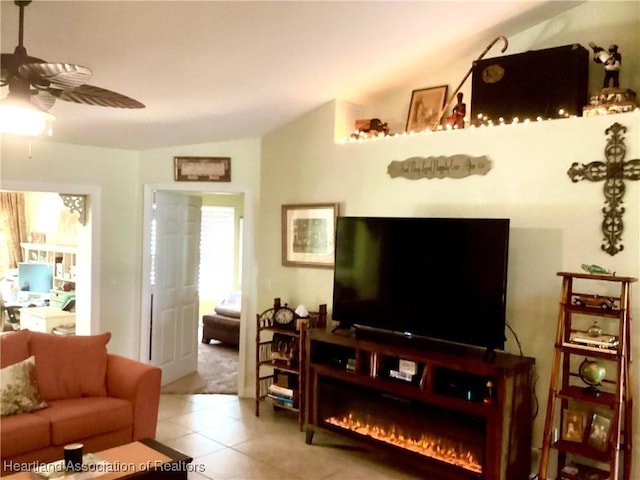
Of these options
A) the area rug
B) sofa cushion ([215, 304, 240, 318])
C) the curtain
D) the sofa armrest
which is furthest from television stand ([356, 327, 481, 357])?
the curtain

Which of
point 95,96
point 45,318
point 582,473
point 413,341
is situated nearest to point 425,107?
point 413,341

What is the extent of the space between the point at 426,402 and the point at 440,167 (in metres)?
1.69

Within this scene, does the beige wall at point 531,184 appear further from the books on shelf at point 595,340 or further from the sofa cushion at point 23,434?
the sofa cushion at point 23,434

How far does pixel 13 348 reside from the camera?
3.60m

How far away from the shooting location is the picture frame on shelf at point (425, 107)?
14.5 ft

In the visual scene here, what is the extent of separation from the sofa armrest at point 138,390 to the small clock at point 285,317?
121cm

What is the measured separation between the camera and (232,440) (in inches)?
167

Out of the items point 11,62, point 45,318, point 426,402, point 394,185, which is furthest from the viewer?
point 45,318

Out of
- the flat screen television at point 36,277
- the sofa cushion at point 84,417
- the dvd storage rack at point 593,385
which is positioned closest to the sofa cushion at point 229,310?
the flat screen television at point 36,277

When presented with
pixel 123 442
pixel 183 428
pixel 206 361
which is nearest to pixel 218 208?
pixel 206 361

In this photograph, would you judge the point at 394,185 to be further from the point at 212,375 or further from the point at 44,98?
the point at 212,375

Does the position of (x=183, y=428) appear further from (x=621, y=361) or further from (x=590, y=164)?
(x=590, y=164)

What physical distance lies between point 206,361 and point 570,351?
470 cm

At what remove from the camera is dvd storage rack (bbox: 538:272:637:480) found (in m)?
2.97
